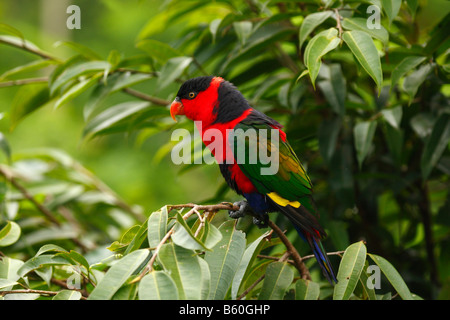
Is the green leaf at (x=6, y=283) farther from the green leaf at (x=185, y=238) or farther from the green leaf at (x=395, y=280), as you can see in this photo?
the green leaf at (x=395, y=280)

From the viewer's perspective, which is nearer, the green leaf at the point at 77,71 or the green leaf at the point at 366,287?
the green leaf at the point at 366,287

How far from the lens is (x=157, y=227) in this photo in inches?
42.3

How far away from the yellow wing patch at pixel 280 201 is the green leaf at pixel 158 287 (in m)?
0.58

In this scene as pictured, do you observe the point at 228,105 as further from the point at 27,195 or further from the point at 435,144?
the point at 27,195

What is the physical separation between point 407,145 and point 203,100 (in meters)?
0.96

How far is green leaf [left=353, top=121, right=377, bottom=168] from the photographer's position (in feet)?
5.34

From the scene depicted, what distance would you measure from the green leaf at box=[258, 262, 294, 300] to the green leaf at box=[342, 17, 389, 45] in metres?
0.72

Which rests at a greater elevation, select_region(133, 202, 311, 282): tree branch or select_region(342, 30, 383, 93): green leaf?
select_region(342, 30, 383, 93): green leaf

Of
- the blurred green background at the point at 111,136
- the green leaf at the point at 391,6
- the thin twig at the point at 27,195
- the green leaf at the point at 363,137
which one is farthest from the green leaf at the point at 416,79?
the blurred green background at the point at 111,136

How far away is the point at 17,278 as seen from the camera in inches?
50.7

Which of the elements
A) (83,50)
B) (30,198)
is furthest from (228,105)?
(30,198)

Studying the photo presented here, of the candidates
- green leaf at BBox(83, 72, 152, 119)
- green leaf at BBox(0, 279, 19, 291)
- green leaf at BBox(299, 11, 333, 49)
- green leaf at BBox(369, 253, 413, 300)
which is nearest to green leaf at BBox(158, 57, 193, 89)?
green leaf at BBox(83, 72, 152, 119)

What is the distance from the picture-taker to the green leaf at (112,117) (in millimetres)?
1952

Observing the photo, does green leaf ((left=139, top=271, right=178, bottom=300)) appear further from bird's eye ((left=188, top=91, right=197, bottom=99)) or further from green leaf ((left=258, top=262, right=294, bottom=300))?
bird's eye ((left=188, top=91, right=197, bottom=99))
